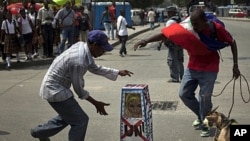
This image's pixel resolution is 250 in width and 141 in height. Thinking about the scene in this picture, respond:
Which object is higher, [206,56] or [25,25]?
[206,56]

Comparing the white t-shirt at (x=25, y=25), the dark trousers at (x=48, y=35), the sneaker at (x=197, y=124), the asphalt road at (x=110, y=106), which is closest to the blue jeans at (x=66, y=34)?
the dark trousers at (x=48, y=35)

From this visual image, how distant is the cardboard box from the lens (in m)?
4.91

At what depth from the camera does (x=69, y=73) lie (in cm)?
478

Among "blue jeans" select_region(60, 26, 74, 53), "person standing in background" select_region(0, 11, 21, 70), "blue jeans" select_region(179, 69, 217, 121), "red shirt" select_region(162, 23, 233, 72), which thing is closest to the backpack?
"blue jeans" select_region(60, 26, 74, 53)

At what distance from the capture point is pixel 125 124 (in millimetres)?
5008

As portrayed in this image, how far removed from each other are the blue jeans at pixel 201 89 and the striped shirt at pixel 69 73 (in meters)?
1.64

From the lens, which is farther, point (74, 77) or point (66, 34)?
point (66, 34)

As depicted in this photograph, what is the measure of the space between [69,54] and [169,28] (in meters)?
1.68

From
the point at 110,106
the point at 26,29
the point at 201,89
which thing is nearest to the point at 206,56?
the point at 201,89

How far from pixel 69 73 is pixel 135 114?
82cm

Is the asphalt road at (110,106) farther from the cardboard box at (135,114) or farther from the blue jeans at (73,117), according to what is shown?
the blue jeans at (73,117)

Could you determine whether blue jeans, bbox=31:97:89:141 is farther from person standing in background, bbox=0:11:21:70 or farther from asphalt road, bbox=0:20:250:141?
person standing in background, bbox=0:11:21:70

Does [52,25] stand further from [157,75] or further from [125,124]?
[125,124]

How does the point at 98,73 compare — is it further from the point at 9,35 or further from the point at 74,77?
the point at 9,35
